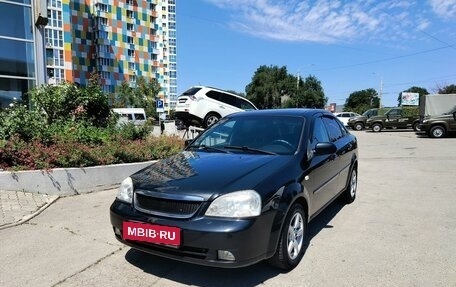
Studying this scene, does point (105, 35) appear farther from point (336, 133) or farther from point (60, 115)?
point (336, 133)

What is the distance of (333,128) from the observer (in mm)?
5961

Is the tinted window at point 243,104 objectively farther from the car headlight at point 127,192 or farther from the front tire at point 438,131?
Result: the front tire at point 438,131

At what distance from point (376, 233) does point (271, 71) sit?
68.9m

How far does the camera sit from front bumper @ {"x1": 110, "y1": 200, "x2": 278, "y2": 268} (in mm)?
3141

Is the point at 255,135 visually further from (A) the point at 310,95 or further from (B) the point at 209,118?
(A) the point at 310,95

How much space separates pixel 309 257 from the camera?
415 cm

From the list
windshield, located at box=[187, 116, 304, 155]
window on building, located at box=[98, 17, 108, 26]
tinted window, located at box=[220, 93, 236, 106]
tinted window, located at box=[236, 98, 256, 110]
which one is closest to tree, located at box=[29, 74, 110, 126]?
tinted window, located at box=[220, 93, 236, 106]

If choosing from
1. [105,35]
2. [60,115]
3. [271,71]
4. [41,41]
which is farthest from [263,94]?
[60,115]

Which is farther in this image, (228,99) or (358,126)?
(358,126)

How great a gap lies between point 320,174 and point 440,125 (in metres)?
21.6

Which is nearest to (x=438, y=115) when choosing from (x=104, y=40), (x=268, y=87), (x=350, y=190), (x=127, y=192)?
(x=350, y=190)

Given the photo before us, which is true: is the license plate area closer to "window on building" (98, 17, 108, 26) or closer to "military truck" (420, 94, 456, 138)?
"military truck" (420, 94, 456, 138)

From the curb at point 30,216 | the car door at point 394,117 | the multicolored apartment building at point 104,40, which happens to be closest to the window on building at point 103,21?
the multicolored apartment building at point 104,40

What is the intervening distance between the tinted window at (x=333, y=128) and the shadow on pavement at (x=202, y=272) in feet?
8.17
